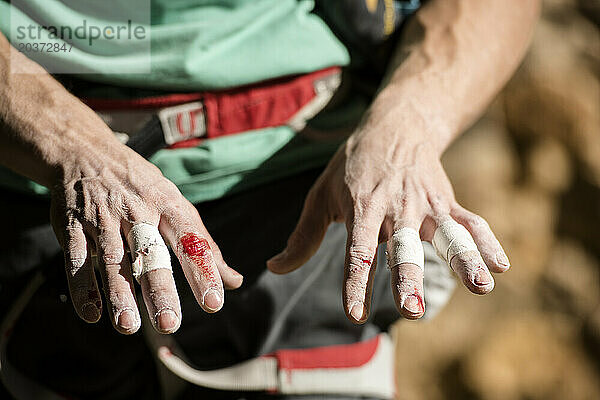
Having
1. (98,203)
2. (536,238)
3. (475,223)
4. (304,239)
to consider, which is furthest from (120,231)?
(536,238)

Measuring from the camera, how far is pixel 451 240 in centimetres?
48

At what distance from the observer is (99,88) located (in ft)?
2.00

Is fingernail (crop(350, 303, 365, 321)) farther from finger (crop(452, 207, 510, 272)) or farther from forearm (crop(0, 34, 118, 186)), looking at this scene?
forearm (crop(0, 34, 118, 186))

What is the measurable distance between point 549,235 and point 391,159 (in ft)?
3.91

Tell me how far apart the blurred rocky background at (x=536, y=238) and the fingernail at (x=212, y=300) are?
115cm

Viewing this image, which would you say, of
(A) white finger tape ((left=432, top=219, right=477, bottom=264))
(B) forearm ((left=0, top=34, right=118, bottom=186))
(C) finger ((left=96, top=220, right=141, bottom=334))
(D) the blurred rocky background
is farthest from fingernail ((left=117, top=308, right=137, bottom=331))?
(D) the blurred rocky background

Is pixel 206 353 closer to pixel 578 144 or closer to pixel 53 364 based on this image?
pixel 53 364

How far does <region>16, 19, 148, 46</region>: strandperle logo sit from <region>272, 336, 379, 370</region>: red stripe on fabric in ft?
1.13

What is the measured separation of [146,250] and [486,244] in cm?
24

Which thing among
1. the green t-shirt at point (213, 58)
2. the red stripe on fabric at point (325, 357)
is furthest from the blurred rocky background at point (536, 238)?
the green t-shirt at point (213, 58)

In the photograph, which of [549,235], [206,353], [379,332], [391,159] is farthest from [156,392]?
[549,235]

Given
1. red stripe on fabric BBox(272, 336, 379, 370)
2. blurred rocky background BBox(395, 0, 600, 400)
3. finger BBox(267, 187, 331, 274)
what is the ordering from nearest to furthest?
finger BBox(267, 187, 331, 274), red stripe on fabric BBox(272, 336, 379, 370), blurred rocky background BBox(395, 0, 600, 400)

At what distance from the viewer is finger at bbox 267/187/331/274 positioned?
55cm

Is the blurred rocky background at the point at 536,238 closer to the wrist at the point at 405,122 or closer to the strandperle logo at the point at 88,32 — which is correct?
the wrist at the point at 405,122
